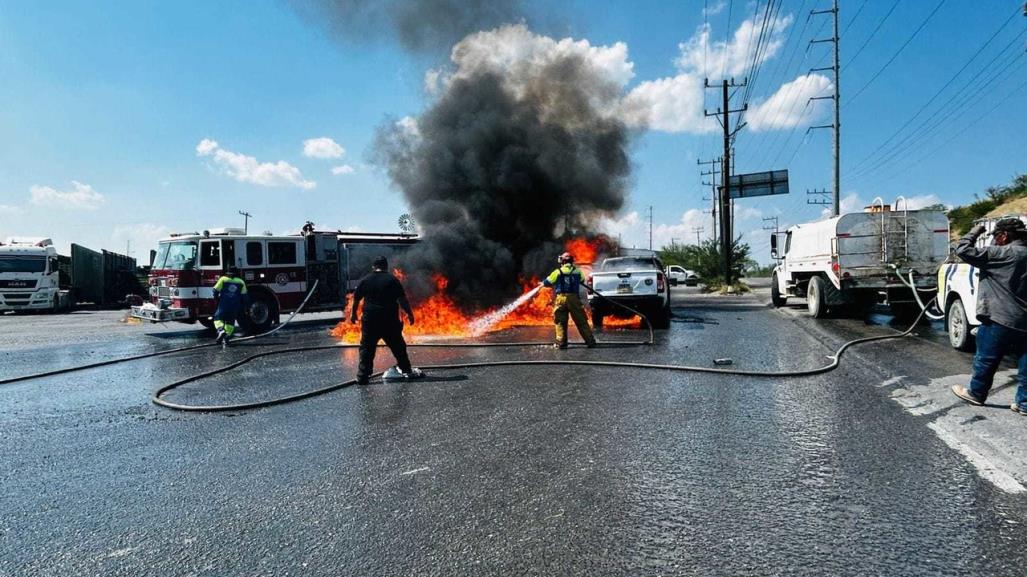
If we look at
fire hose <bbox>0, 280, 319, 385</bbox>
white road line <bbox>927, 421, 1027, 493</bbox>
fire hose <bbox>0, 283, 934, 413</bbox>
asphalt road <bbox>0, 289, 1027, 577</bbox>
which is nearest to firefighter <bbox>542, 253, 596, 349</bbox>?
fire hose <bbox>0, 283, 934, 413</bbox>

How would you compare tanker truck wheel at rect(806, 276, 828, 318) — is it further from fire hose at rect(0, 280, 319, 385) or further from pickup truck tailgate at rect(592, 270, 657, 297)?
fire hose at rect(0, 280, 319, 385)

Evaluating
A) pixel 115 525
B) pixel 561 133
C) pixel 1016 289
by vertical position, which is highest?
pixel 561 133

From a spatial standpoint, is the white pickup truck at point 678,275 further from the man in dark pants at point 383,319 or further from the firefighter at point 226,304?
the man in dark pants at point 383,319

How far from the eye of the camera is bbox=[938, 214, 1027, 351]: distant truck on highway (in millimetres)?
8086

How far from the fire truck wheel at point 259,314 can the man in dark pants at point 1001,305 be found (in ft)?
42.2

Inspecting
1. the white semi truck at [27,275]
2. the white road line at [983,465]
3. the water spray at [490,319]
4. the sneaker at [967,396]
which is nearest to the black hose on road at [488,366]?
the sneaker at [967,396]

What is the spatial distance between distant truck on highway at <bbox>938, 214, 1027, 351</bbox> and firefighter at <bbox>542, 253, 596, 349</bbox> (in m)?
5.15

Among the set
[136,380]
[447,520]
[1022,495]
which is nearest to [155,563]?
[447,520]

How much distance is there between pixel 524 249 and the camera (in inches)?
747

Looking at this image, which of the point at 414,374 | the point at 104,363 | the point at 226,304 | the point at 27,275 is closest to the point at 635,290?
the point at 414,374

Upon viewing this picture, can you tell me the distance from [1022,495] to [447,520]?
3200mm

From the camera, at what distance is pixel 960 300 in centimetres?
848

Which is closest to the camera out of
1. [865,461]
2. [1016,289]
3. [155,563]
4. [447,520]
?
[155,563]

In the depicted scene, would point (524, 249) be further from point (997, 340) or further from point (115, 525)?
point (115, 525)
